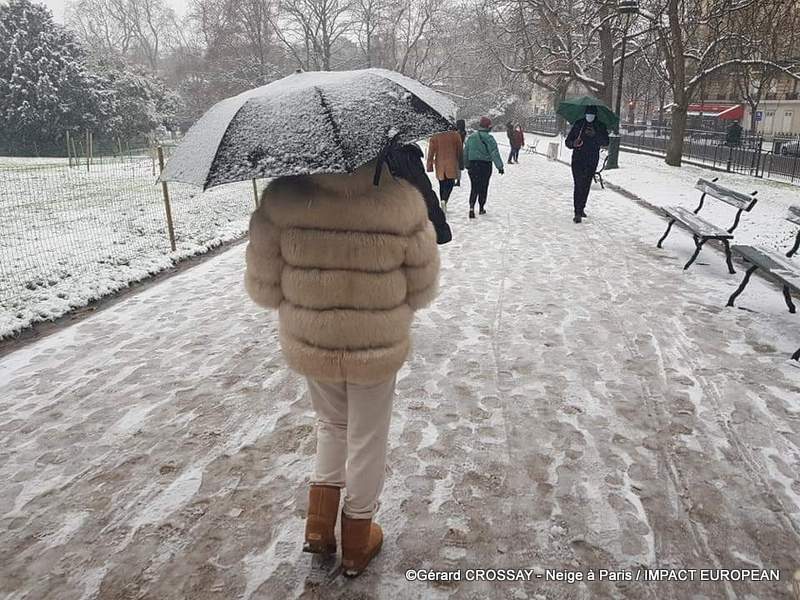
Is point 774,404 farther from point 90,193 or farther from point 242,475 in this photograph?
point 90,193

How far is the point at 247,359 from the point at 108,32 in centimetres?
8337

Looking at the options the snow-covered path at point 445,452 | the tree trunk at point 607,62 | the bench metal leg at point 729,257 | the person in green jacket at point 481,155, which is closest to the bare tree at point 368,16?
the tree trunk at point 607,62

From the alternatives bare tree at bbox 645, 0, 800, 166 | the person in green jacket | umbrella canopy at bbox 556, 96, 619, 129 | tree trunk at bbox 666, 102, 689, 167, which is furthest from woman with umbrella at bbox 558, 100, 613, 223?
tree trunk at bbox 666, 102, 689, 167

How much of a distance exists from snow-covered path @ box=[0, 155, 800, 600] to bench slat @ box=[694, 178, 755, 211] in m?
1.46

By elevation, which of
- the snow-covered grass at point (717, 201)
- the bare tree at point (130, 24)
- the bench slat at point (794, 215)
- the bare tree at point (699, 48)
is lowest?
the snow-covered grass at point (717, 201)

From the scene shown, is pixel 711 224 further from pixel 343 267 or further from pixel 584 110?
pixel 343 267

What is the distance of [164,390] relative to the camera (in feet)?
14.7

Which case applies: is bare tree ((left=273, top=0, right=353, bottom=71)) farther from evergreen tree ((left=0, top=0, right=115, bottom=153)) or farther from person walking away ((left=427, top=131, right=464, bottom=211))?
person walking away ((left=427, top=131, right=464, bottom=211))

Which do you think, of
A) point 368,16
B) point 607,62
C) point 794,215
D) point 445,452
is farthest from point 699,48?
point 368,16

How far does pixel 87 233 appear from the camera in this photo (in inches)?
402

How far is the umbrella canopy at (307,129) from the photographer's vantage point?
6.54 feet

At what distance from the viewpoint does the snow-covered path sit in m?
2.73

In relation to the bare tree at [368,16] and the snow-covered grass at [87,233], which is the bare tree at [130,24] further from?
the snow-covered grass at [87,233]

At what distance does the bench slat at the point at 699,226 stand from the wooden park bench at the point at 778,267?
0.43 metres
